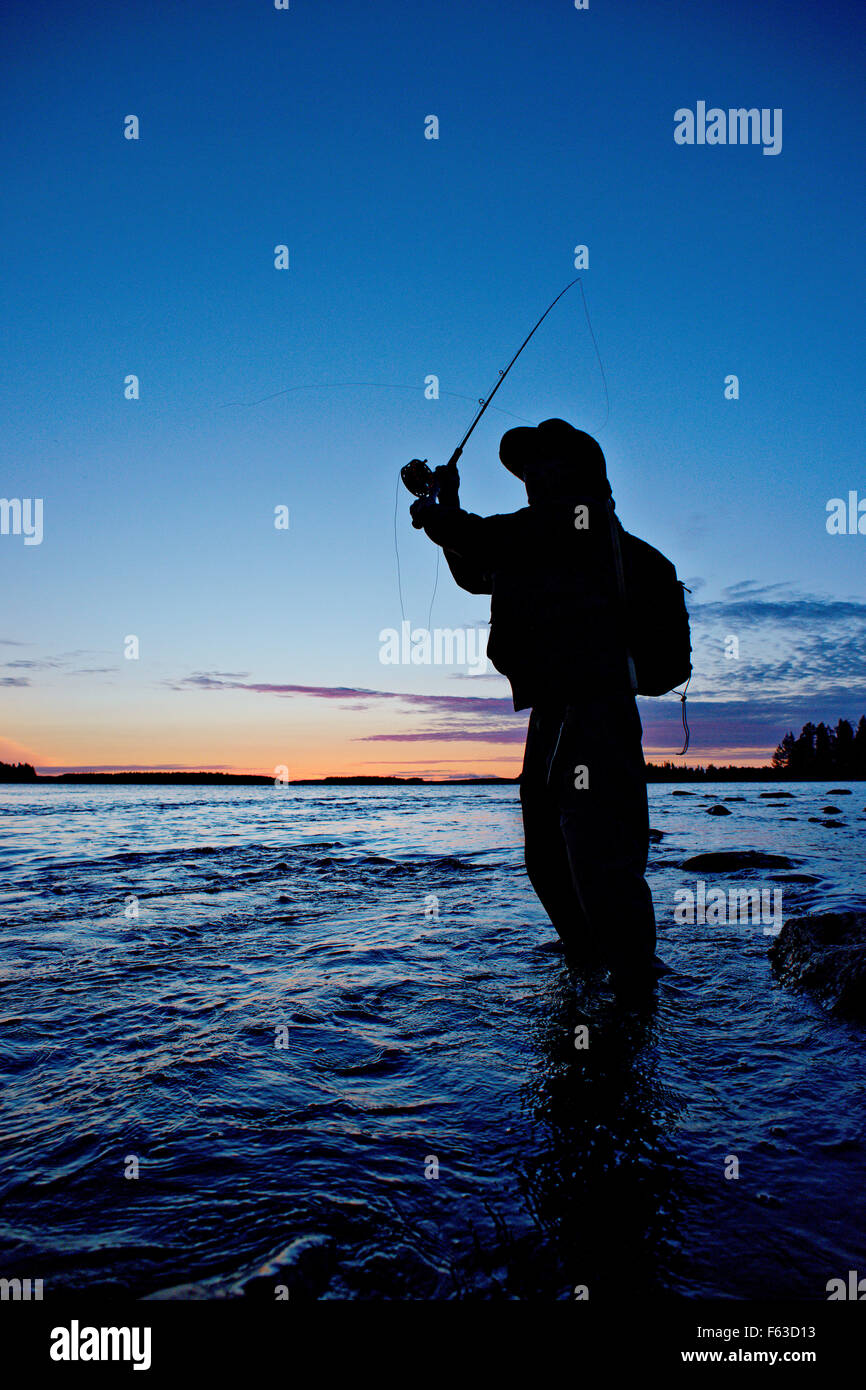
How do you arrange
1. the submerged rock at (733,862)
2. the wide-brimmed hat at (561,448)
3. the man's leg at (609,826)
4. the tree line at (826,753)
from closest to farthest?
1. the man's leg at (609,826)
2. the wide-brimmed hat at (561,448)
3. the submerged rock at (733,862)
4. the tree line at (826,753)

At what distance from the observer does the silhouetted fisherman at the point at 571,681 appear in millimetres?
3439

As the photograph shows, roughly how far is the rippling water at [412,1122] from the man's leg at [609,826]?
500 mm

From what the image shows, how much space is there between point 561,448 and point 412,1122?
3.59 metres

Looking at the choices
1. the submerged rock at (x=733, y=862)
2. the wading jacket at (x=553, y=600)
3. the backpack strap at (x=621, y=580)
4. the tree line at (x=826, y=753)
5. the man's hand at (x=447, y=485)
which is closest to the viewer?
the wading jacket at (x=553, y=600)

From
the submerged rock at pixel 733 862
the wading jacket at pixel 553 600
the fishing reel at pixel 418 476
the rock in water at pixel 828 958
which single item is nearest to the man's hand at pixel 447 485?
the fishing reel at pixel 418 476

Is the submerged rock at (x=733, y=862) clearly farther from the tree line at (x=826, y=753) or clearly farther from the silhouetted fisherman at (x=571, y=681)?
the tree line at (x=826, y=753)

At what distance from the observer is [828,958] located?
162 inches

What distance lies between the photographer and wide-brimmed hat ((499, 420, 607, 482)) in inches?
159

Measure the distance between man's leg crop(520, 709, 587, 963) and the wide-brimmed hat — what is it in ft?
5.00

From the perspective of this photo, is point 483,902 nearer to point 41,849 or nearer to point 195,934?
point 195,934

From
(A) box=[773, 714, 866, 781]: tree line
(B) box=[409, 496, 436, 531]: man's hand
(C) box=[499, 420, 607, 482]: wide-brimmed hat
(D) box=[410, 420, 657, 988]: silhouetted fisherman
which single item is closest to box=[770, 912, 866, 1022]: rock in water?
(D) box=[410, 420, 657, 988]: silhouetted fisherman
